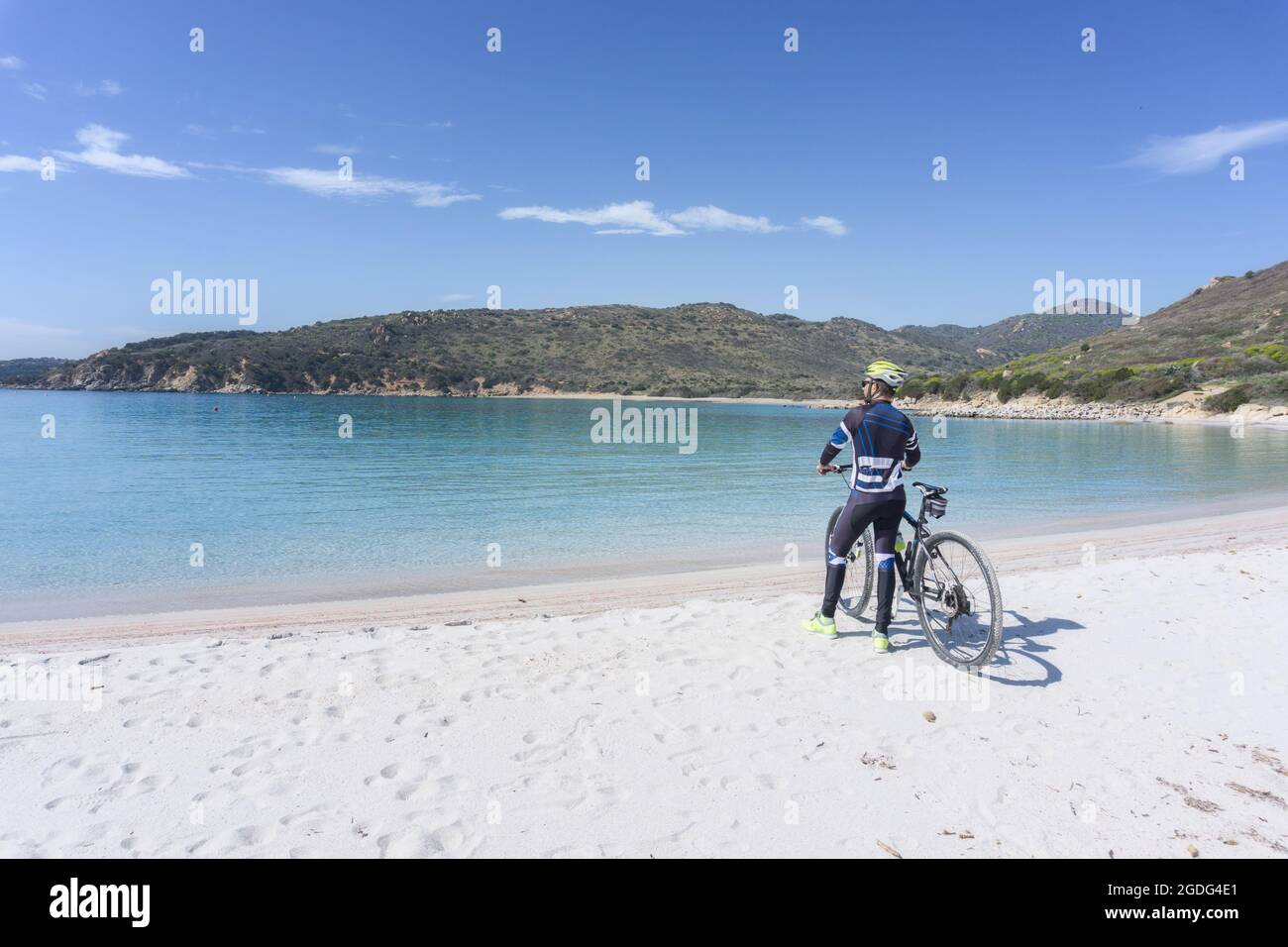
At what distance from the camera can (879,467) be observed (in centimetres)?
551

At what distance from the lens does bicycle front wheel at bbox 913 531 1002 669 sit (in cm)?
525

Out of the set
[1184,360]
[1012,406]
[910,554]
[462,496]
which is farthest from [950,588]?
[1184,360]

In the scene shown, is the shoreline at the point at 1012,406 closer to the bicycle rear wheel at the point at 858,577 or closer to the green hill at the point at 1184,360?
the green hill at the point at 1184,360

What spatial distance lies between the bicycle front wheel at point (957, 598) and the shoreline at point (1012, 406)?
70.9 ft

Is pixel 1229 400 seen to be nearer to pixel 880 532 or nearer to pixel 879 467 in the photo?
pixel 880 532

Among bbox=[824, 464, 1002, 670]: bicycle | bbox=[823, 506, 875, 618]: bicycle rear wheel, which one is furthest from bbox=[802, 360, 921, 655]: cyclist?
bbox=[823, 506, 875, 618]: bicycle rear wheel

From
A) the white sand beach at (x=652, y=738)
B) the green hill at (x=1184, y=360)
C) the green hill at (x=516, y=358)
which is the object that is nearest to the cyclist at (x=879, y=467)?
the white sand beach at (x=652, y=738)

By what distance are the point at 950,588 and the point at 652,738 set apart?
2592 mm

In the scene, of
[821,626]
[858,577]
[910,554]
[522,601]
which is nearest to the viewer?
[910,554]

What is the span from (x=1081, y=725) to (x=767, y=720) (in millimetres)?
1785
